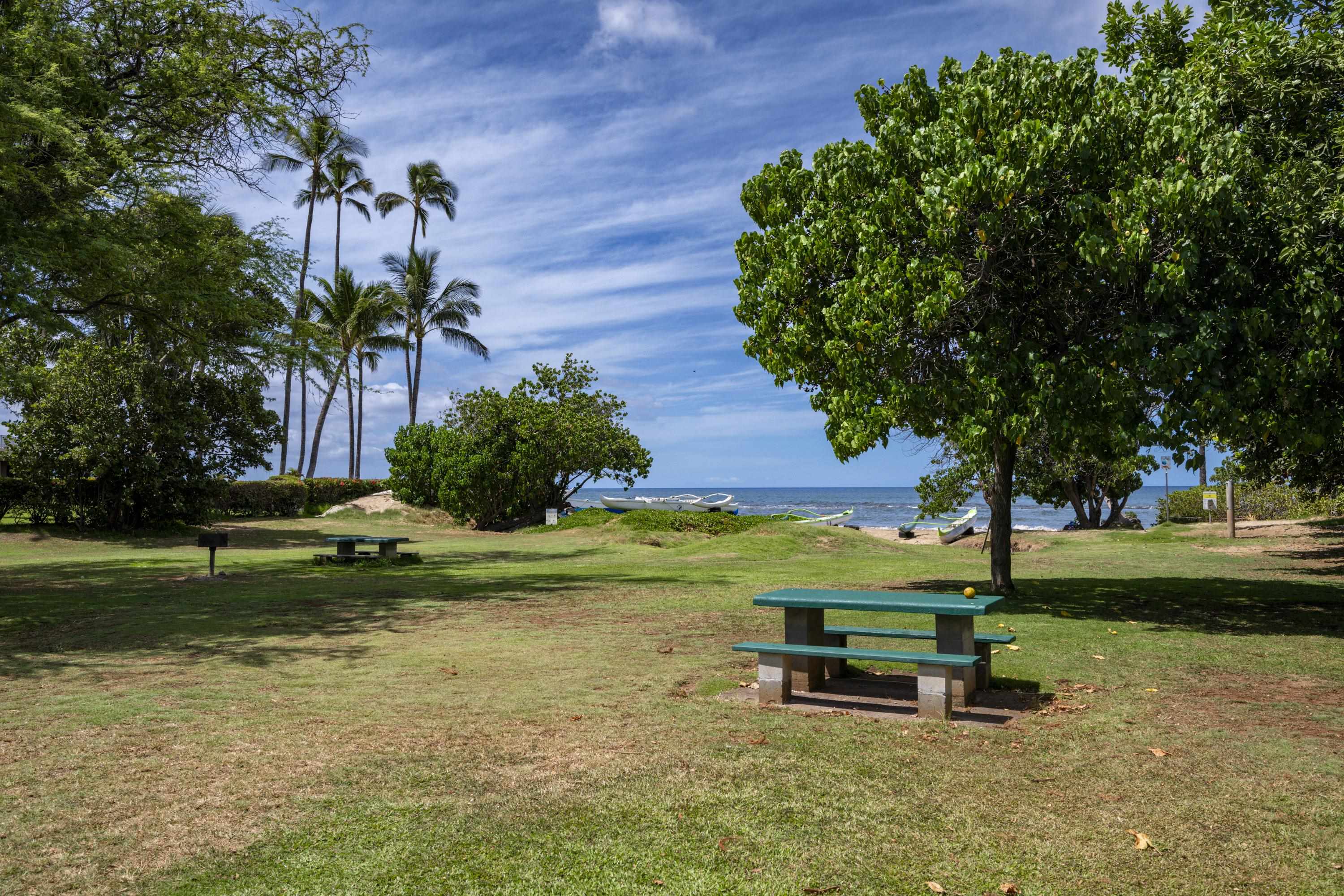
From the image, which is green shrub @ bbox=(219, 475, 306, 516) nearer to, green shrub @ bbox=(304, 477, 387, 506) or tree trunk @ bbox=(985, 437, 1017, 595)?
green shrub @ bbox=(304, 477, 387, 506)

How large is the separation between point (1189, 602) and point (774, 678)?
8.86 meters

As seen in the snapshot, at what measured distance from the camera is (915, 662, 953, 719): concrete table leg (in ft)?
20.1

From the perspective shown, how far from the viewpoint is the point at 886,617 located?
1091 cm

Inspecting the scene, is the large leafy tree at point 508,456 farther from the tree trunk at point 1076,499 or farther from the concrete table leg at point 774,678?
the concrete table leg at point 774,678

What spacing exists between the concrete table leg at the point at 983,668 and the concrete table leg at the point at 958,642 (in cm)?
46

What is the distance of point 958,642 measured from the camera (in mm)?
6430

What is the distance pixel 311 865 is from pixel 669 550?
1961cm

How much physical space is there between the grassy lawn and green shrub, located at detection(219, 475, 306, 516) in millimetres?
25076

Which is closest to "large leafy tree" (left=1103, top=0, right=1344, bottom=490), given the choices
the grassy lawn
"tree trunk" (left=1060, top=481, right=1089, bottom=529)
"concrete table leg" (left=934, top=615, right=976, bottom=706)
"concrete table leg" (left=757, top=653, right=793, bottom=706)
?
the grassy lawn

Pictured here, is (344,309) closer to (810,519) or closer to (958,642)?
(810,519)

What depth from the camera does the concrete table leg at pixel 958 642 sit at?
6434mm

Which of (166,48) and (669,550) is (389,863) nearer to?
(166,48)

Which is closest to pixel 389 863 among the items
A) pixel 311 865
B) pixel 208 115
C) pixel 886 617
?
pixel 311 865

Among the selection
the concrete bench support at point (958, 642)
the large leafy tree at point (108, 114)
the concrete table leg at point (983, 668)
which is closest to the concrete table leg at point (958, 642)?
the concrete bench support at point (958, 642)
